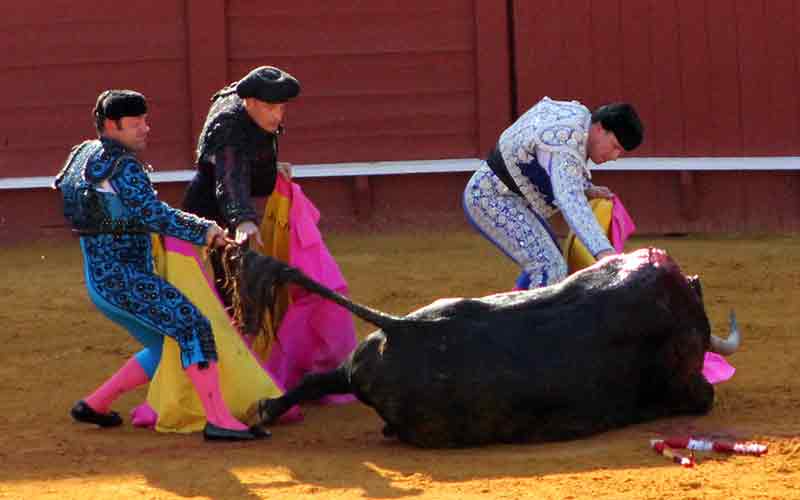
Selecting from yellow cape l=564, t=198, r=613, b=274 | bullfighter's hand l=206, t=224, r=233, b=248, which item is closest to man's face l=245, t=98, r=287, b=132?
bullfighter's hand l=206, t=224, r=233, b=248

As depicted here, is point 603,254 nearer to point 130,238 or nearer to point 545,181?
point 545,181

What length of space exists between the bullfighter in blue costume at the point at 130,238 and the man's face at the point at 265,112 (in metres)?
0.44

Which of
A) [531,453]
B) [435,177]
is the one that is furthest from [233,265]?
[435,177]

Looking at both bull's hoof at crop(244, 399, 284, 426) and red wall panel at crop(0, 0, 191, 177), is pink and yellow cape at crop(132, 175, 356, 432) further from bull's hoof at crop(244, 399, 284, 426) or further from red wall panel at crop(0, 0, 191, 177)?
red wall panel at crop(0, 0, 191, 177)

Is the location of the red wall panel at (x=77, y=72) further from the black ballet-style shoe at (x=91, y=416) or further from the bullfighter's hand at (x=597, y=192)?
the black ballet-style shoe at (x=91, y=416)

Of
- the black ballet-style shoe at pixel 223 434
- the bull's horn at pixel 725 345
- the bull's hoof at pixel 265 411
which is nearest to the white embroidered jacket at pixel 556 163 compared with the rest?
the bull's horn at pixel 725 345

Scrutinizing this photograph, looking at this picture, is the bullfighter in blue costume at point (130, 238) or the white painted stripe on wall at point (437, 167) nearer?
the bullfighter in blue costume at point (130, 238)

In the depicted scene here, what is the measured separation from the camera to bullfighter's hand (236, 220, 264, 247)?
512cm

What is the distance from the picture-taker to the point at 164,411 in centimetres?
523

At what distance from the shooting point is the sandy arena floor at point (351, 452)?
171 inches

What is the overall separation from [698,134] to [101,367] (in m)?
4.22

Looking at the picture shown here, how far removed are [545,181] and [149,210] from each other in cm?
132

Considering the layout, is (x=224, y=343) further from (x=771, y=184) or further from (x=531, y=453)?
(x=771, y=184)

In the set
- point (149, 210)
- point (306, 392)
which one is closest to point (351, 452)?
point (306, 392)
